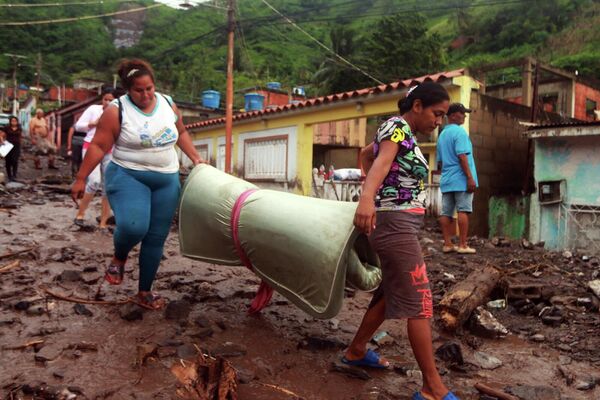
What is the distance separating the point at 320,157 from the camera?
2150 cm

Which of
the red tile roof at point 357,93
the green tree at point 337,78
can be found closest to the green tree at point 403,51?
the green tree at point 337,78

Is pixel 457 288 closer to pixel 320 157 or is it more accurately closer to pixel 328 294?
pixel 328 294

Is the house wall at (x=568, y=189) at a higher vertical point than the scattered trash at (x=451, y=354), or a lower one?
higher

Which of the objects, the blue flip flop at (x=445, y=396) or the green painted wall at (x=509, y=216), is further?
the green painted wall at (x=509, y=216)

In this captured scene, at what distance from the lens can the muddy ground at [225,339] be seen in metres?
2.39

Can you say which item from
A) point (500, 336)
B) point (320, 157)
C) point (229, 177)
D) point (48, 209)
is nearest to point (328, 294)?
point (229, 177)

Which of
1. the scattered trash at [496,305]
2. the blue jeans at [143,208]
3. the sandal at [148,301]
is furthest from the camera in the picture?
the scattered trash at [496,305]

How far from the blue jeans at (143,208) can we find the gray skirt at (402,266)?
1459 millimetres

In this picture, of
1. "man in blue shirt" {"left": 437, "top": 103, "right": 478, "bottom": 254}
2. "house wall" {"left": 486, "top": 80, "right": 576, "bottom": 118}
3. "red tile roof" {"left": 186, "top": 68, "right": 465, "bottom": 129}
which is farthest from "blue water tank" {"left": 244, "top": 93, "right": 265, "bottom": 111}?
"man in blue shirt" {"left": 437, "top": 103, "right": 478, "bottom": 254}

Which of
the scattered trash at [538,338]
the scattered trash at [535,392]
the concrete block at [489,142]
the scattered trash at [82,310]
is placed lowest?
the scattered trash at [538,338]

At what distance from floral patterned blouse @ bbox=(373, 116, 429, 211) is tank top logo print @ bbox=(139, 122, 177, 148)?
141cm

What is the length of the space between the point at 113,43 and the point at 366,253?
71.8 metres

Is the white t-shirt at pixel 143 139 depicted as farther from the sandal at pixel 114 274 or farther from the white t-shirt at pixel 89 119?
the white t-shirt at pixel 89 119

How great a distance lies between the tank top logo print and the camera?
2928 millimetres
